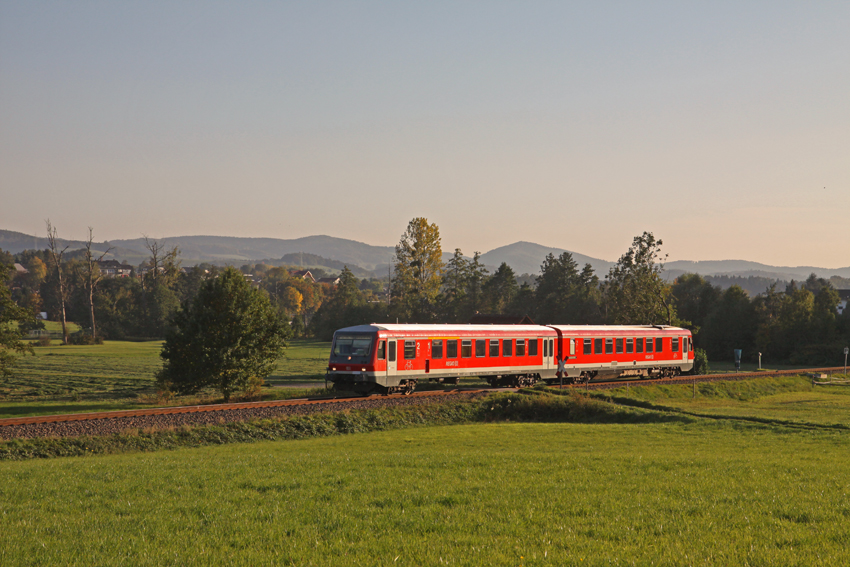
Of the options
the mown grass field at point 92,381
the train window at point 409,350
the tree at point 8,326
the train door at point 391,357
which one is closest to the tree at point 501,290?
the mown grass field at point 92,381

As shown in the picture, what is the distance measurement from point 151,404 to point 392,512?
2731cm

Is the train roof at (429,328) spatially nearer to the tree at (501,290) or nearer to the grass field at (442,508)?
the grass field at (442,508)

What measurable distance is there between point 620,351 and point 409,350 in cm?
1724

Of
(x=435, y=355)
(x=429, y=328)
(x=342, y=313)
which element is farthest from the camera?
(x=342, y=313)

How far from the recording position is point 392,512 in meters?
10.0

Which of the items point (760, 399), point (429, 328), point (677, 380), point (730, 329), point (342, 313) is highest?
point (429, 328)

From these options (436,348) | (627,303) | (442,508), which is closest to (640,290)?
(627,303)

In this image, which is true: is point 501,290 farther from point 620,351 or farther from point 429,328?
point 429,328

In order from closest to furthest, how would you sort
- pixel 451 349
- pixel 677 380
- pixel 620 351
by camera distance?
pixel 451 349 → pixel 620 351 → pixel 677 380

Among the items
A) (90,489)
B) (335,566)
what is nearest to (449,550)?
(335,566)

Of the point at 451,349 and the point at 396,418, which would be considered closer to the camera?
the point at 396,418

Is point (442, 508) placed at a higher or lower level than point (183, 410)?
higher

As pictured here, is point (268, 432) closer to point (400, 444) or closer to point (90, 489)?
point (400, 444)

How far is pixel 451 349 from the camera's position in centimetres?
3519
